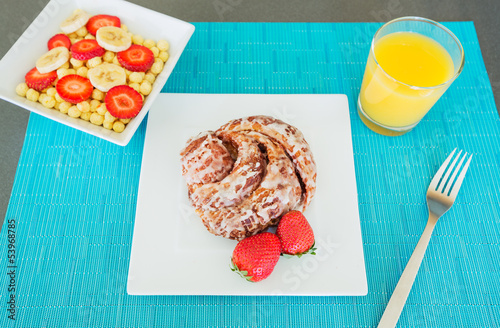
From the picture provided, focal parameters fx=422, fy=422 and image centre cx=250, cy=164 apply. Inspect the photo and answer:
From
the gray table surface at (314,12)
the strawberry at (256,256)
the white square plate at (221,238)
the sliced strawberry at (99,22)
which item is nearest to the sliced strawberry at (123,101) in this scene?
the white square plate at (221,238)

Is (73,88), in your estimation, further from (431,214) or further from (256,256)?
(431,214)

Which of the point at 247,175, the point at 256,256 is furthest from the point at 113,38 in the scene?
the point at 256,256

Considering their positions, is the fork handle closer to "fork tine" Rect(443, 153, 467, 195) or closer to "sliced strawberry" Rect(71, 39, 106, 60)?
"fork tine" Rect(443, 153, 467, 195)

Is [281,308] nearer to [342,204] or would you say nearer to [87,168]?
[342,204]

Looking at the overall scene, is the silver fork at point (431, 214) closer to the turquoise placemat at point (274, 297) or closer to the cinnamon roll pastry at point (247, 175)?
the turquoise placemat at point (274, 297)

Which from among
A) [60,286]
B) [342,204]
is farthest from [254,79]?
[60,286]

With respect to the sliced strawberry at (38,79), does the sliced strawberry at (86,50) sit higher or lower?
higher
